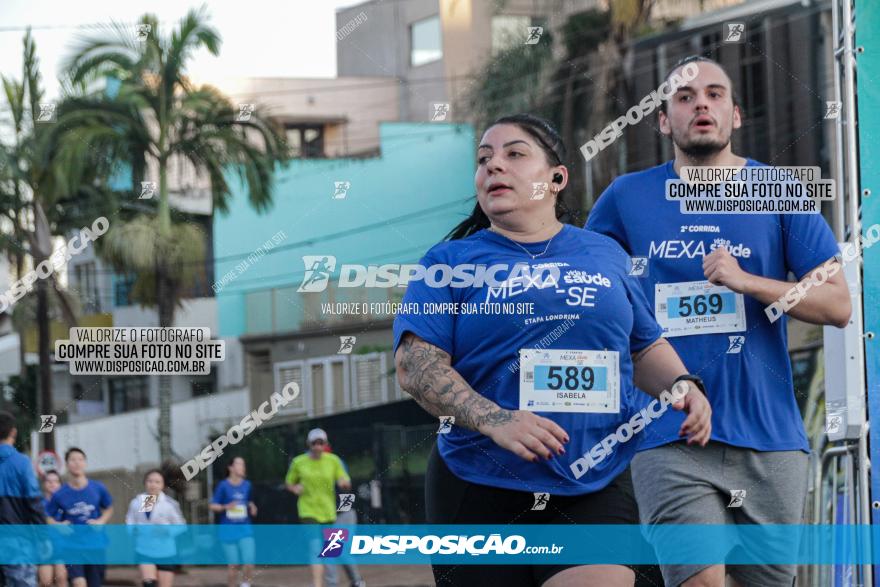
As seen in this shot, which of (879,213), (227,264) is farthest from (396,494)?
(879,213)

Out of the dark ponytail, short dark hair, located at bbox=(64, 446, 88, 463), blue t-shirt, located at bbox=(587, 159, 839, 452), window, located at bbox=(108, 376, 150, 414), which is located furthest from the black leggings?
short dark hair, located at bbox=(64, 446, 88, 463)

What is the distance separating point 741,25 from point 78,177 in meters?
2.34

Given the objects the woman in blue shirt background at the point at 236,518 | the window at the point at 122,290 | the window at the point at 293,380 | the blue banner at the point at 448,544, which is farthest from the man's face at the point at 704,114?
the woman in blue shirt background at the point at 236,518

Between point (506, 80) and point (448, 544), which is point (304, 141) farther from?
point (448, 544)

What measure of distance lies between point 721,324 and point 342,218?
1.32 m

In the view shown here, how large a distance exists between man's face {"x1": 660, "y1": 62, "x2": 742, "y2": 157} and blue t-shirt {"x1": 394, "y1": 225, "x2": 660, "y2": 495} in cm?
69

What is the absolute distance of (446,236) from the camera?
13.9 feet

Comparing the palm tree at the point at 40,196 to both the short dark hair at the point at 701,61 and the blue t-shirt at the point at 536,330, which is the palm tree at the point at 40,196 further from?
the short dark hair at the point at 701,61

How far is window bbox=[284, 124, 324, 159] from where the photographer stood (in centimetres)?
459

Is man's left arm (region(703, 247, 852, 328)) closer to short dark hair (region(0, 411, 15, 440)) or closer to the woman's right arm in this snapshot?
the woman's right arm

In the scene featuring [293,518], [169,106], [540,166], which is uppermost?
[169,106]

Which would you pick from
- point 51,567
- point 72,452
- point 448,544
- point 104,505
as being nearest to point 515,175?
point 448,544

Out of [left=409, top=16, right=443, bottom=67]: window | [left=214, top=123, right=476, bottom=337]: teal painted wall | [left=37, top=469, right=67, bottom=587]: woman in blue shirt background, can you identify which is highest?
[left=409, top=16, right=443, bottom=67]: window

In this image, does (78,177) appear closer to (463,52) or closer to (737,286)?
(463,52)
